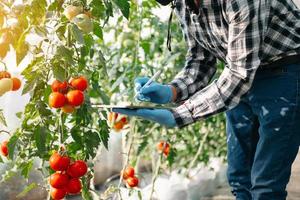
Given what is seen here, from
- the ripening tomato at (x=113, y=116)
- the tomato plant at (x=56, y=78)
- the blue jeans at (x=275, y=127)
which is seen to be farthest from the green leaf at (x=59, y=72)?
the ripening tomato at (x=113, y=116)

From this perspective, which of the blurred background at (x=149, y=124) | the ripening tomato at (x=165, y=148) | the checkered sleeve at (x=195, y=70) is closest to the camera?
the checkered sleeve at (x=195, y=70)

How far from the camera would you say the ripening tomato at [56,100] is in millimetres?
1188

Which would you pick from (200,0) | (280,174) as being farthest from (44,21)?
(280,174)

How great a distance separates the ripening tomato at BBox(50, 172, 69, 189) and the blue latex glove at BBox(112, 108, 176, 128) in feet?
0.69

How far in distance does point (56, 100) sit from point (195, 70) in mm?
567

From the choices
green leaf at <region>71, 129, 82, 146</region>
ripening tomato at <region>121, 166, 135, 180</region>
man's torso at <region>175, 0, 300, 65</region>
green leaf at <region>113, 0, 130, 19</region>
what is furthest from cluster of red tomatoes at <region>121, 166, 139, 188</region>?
green leaf at <region>113, 0, 130, 19</region>

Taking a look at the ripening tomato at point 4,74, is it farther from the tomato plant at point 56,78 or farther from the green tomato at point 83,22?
the green tomato at point 83,22

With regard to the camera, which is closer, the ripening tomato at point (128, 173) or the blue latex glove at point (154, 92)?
the blue latex glove at point (154, 92)

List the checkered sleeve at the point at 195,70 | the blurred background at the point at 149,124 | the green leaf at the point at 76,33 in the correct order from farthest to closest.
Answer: the blurred background at the point at 149,124, the checkered sleeve at the point at 195,70, the green leaf at the point at 76,33

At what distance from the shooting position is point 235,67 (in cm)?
128

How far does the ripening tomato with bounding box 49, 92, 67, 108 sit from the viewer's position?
3.90 ft

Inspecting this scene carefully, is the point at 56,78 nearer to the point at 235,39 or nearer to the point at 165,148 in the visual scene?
the point at 235,39

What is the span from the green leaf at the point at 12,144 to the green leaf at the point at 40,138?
0.07 m

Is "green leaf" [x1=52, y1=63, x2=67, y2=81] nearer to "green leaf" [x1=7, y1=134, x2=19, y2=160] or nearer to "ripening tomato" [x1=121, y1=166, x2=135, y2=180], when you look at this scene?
"green leaf" [x1=7, y1=134, x2=19, y2=160]
